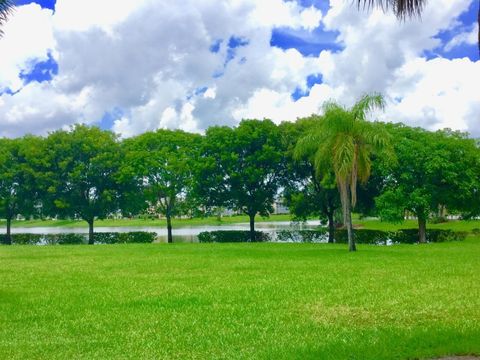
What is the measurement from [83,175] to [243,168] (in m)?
16.5

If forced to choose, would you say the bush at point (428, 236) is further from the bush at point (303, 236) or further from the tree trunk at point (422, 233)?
the bush at point (303, 236)

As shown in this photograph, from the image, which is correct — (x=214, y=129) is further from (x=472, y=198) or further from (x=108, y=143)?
(x=472, y=198)

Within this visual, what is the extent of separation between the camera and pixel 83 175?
176 feet

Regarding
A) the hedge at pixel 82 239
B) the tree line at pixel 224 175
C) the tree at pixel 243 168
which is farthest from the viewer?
the hedge at pixel 82 239

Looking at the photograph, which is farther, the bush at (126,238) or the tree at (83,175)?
the tree at (83,175)

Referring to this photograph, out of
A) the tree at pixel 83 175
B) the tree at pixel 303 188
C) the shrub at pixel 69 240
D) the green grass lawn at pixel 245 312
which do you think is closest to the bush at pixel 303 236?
the tree at pixel 303 188

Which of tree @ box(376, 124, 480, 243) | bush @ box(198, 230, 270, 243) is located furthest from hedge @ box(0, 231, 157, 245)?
tree @ box(376, 124, 480, 243)

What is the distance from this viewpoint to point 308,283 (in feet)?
57.3

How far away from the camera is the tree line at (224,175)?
42062 millimetres

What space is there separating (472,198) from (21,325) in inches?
1530

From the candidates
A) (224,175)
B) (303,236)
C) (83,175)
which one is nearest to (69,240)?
(83,175)

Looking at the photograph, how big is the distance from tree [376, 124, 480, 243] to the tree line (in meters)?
0.08

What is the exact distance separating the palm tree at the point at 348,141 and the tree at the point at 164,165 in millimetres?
23154

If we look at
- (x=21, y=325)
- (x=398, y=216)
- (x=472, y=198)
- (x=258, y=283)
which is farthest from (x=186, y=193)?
(x=21, y=325)
